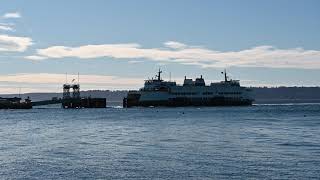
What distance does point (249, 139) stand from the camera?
69812mm

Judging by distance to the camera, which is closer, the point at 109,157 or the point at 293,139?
the point at 109,157

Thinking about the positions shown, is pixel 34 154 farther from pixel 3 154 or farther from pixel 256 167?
pixel 256 167

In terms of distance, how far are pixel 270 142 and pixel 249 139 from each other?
4.55 meters

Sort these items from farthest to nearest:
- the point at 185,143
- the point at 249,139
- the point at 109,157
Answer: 1. the point at 249,139
2. the point at 185,143
3. the point at 109,157

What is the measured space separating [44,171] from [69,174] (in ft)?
8.00

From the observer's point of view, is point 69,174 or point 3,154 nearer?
point 69,174

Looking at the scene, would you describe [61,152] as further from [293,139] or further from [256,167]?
[293,139]

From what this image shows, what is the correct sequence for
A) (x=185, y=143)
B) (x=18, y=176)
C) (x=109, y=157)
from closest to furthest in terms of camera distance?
(x=18, y=176) < (x=109, y=157) < (x=185, y=143)

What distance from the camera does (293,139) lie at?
6919 centimetres

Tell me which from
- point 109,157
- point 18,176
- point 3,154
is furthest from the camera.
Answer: point 3,154

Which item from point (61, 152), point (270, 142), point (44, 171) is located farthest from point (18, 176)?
point (270, 142)

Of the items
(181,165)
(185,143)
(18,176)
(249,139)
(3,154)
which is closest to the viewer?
(18,176)

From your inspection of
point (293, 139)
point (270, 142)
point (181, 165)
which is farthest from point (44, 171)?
point (293, 139)

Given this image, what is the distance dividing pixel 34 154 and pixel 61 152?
9.07 ft
